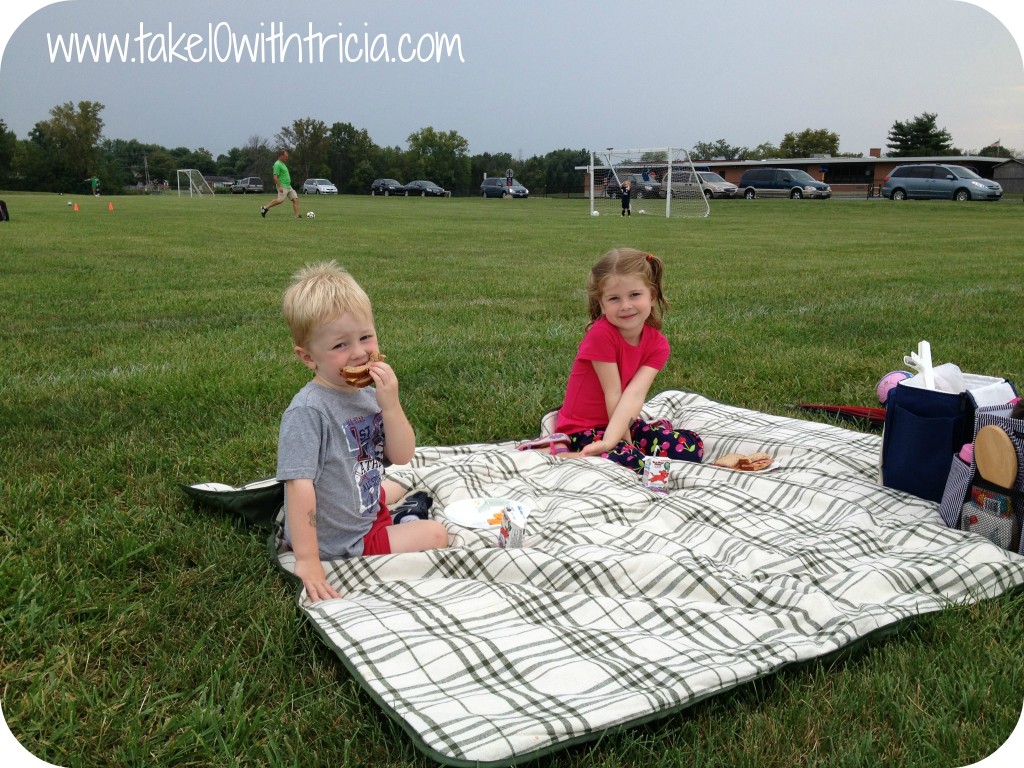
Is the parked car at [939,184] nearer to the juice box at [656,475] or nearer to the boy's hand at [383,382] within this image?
the juice box at [656,475]

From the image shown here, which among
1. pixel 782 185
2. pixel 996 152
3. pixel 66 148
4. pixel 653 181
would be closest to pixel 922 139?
pixel 996 152

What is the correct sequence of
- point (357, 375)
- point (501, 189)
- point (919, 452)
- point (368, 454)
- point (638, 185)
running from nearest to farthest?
point (357, 375) → point (368, 454) → point (919, 452) → point (638, 185) → point (501, 189)

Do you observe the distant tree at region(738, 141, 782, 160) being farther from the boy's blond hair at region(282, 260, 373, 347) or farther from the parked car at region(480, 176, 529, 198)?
the boy's blond hair at region(282, 260, 373, 347)

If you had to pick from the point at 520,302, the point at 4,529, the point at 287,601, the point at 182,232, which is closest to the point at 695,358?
the point at 520,302

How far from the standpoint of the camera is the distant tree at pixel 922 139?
187ft

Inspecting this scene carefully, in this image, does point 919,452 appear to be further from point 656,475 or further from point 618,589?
point 618,589

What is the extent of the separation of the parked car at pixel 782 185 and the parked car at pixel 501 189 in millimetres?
14305

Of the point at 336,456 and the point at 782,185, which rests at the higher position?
the point at 782,185

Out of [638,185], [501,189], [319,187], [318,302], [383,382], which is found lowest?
[383,382]

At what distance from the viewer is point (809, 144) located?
68.1 m

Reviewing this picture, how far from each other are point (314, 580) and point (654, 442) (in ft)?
6.55

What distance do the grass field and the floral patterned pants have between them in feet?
1.51

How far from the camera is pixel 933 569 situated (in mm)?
2771

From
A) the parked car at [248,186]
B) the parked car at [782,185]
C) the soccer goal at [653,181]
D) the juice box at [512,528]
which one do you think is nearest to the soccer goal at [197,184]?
the parked car at [248,186]
